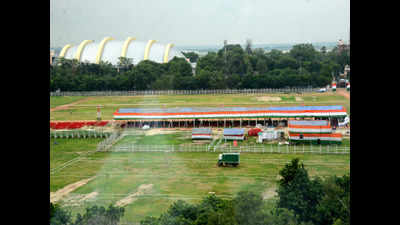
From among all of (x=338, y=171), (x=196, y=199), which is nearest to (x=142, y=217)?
(x=196, y=199)

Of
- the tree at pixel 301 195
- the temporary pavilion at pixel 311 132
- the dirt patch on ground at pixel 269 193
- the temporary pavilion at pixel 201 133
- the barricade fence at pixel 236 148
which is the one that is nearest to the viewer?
the tree at pixel 301 195

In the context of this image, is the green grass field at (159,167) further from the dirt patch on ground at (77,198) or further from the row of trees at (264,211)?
the row of trees at (264,211)

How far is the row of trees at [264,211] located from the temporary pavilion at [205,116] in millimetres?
2207

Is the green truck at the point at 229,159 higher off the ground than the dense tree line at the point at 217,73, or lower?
lower

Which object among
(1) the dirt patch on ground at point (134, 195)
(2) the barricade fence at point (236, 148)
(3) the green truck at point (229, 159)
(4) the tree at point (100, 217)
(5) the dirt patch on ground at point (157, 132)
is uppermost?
(5) the dirt patch on ground at point (157, 132)

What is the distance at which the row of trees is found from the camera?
8.00 feet

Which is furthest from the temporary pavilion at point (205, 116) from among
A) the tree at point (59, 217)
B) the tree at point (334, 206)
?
the tree at point (59, 217)

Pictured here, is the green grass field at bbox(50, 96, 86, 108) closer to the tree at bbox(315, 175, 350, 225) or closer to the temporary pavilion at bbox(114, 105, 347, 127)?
the temporary pavilion at bbox(114, 105, 347, 127)

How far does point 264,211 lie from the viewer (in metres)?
2.56

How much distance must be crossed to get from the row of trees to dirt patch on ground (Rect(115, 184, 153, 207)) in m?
0.50

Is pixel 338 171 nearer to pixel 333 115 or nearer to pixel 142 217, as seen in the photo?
pixel 333 115

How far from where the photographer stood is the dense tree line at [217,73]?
506 centimetres

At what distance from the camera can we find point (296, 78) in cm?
525
